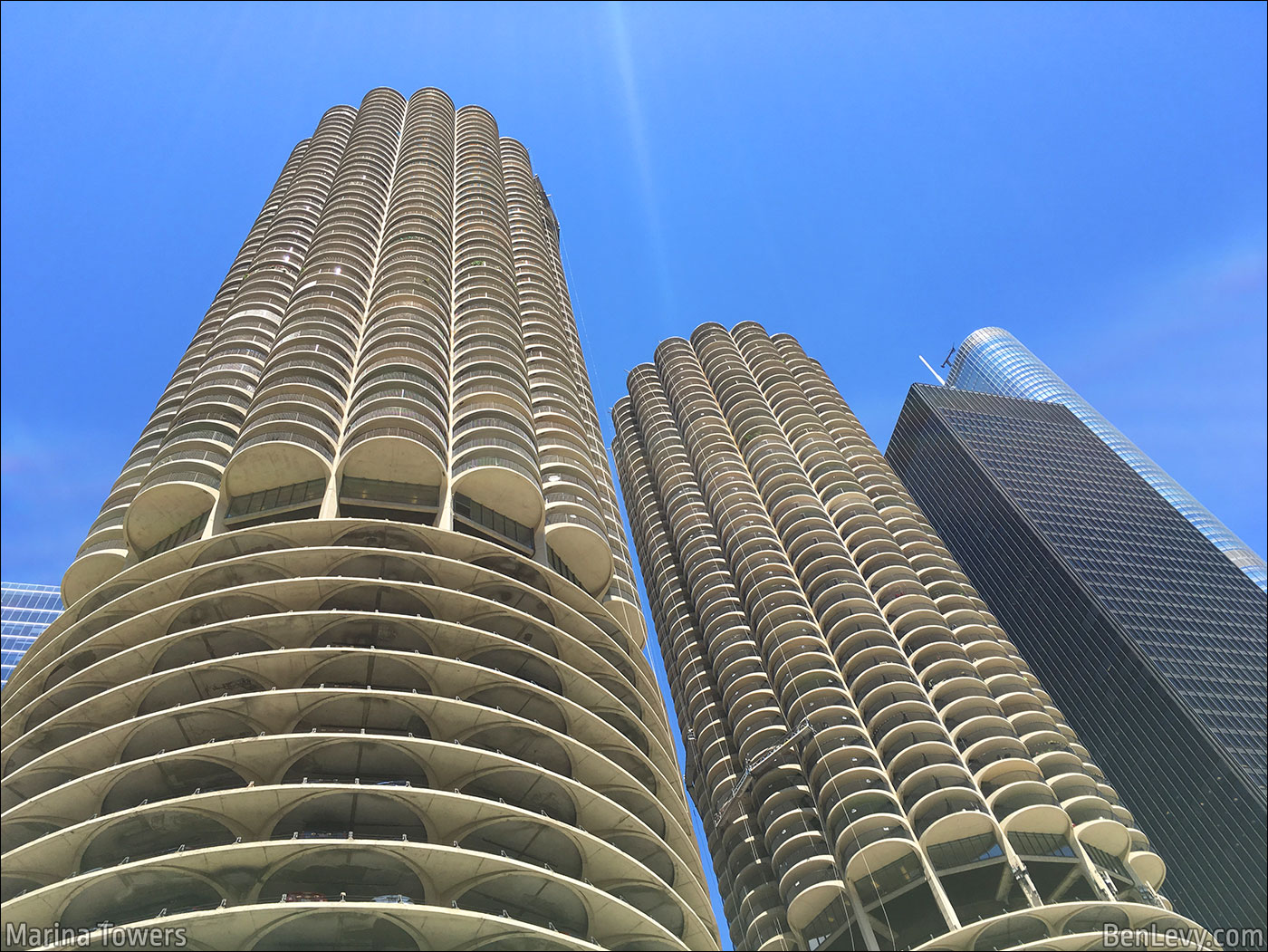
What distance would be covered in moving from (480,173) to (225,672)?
2226 inches

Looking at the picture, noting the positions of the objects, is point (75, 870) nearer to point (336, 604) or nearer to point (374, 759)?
point (374, 759)

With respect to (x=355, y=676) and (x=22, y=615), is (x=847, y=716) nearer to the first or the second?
(x=355, y=676)

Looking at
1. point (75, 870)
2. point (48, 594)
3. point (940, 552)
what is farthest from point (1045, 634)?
point (48, 594)

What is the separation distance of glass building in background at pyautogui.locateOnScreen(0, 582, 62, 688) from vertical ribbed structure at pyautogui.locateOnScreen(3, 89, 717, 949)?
87755 millimetres

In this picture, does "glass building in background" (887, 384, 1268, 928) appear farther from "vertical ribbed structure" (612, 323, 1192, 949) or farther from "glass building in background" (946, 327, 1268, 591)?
"vertical ribbed structure" (612, 323, 1192, 949)

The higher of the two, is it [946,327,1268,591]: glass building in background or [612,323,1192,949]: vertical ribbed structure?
[946,327,1268,591]: glass building in background

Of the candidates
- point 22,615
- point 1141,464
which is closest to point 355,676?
point 22,615

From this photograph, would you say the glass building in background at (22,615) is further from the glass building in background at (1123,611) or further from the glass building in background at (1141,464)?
the glass building in background at (1141,464)

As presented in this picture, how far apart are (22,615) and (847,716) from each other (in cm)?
11374

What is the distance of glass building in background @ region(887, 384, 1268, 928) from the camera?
312 ft

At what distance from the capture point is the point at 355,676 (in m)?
32.4

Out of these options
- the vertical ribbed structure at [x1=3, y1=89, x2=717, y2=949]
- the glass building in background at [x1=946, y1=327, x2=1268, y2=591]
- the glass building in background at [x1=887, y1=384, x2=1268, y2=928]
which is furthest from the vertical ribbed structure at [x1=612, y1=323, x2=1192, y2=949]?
the glass building in background at [x1=946, y1=327, x2=1268, y2=591]

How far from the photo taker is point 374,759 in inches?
1163

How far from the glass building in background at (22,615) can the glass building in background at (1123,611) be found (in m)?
120
